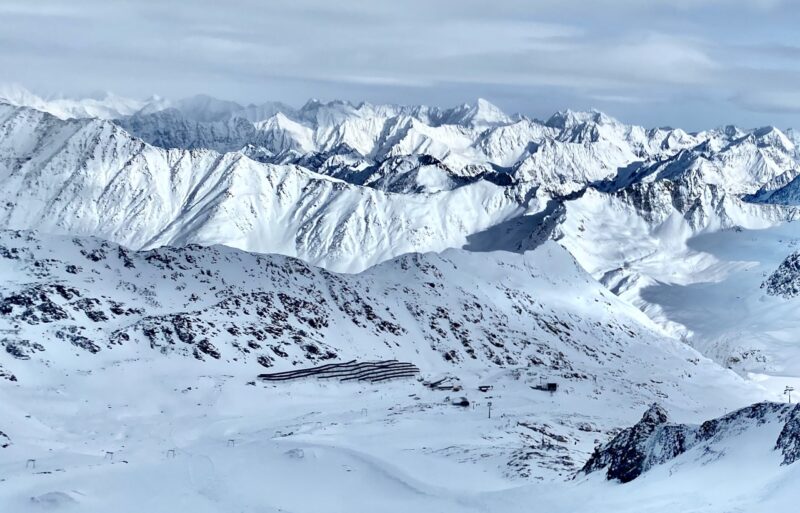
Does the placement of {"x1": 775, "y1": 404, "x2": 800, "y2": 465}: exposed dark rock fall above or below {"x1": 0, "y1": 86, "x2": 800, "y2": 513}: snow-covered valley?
above

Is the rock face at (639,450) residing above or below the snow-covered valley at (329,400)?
above

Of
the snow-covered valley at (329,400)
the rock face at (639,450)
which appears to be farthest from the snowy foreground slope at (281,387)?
the rock face at (639,450)

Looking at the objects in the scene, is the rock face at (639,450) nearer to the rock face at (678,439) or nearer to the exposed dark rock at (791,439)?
the rock face at (678,439)

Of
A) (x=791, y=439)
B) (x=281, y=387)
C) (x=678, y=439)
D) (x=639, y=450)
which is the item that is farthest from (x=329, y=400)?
(x=791, y=439)

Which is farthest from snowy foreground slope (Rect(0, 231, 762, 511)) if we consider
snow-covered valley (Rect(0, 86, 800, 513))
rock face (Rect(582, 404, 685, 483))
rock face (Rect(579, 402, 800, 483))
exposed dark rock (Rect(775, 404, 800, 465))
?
exposed dark rock (Rect(775, 404, 800, 465))

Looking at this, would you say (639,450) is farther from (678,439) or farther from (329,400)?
(329,400)

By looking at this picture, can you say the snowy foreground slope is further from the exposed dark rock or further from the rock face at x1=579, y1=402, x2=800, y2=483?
the exposed dark rock

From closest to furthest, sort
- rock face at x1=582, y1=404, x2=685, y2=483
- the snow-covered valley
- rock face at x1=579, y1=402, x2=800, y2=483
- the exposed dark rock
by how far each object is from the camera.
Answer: the exposed dark rock → rock face at x1=579, y1=402, x2=800, y2=483 → rock face at x1=582, y1=404, x2=685, y2=483 → the snow-covered valley
